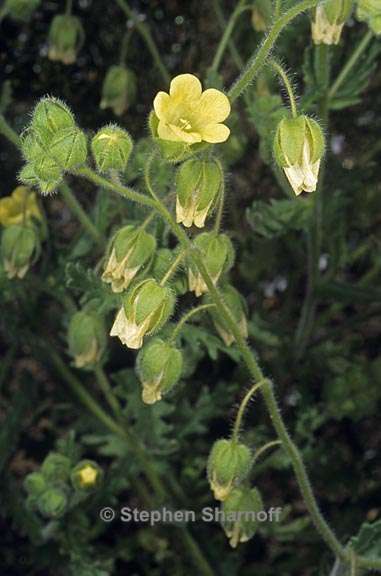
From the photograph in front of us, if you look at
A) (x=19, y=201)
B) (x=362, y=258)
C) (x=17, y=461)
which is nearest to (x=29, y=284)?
(x=19, y=201)

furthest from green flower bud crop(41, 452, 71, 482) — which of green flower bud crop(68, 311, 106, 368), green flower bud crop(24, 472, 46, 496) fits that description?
green flower bud crop(68, 311, 106, 368)

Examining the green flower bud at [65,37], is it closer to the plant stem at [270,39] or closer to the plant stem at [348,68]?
the plant stem at [348,68]

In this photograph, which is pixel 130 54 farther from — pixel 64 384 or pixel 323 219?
pixel 64 384

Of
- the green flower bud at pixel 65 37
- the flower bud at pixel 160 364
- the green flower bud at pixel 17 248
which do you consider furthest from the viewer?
the green flower bud at pixel 65 37

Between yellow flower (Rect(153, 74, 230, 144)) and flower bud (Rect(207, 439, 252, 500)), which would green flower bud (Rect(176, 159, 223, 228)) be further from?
flower bud (Rect(207, 439, 252, 500))

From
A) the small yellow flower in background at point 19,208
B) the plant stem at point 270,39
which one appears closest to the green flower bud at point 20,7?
the small yellow flower in background at point 19,208
